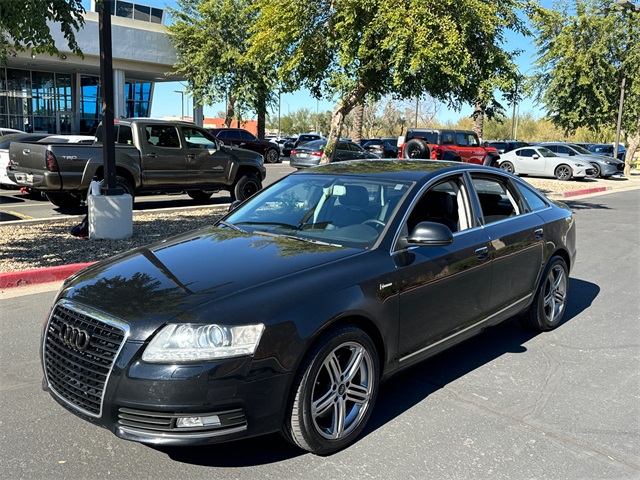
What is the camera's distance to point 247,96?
108 ft

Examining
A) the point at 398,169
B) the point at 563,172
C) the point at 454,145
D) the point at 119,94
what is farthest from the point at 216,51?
the point at 398,169

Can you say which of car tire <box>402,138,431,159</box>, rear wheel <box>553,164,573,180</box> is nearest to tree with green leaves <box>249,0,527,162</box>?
car tire <box>402,138,431,159</box>

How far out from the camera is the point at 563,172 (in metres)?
26.5

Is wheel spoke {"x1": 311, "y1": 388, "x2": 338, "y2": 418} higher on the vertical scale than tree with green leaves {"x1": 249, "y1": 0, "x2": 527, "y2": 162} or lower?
lower

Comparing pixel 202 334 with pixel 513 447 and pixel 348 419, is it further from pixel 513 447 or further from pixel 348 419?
pixel 513 447

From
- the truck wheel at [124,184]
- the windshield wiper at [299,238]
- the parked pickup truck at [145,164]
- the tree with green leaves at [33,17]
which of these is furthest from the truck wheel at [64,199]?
the windshield wiper at [299,238]

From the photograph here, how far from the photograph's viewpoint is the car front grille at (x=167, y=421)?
109 inches

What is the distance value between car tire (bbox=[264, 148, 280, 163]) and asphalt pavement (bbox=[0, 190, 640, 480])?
2607cm

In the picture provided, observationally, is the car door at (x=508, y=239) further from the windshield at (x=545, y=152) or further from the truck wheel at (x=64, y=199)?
the windshield at (x=545, y=152)

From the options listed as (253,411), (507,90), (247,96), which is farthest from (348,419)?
(247,96)

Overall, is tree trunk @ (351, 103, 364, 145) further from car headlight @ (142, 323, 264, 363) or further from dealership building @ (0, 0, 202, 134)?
car headlight @ (142, 323, 264, 363)

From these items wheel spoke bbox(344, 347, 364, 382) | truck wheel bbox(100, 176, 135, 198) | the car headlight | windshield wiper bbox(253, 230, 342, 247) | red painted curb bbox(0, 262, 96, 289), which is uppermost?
windshield wiper bbox(253, 230, 342, 247)

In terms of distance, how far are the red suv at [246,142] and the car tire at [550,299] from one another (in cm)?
2403

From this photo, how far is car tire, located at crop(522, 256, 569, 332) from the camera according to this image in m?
5.29
